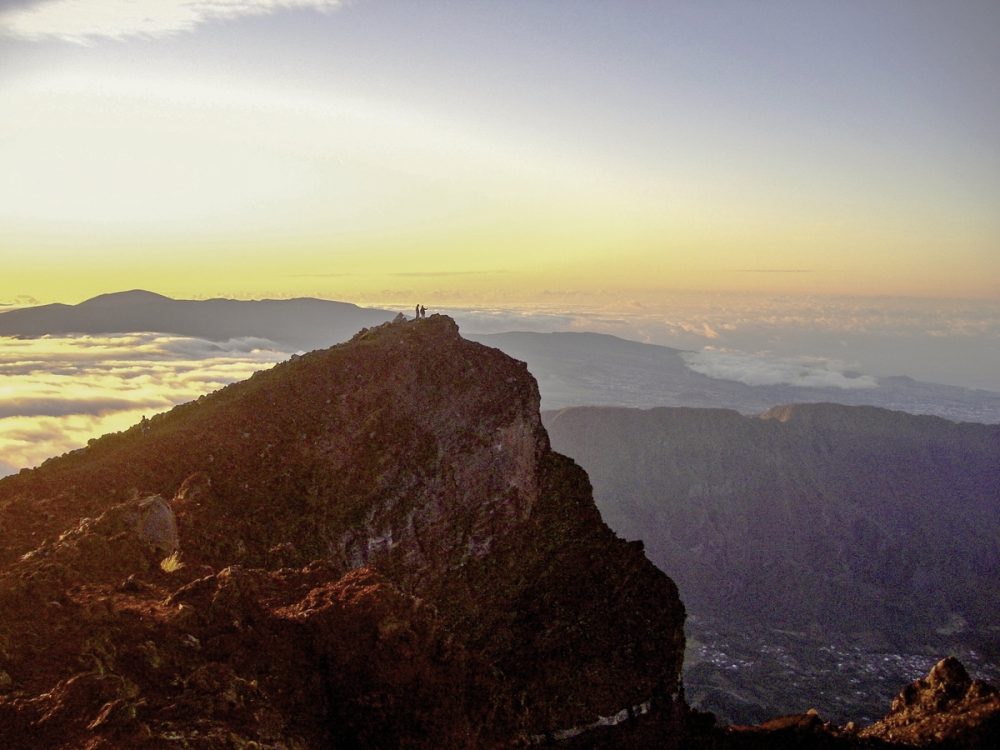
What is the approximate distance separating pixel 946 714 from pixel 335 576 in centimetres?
2457

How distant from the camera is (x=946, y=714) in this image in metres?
25.9

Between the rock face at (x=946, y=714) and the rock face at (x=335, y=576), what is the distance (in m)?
9.26

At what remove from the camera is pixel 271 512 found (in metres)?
25.5

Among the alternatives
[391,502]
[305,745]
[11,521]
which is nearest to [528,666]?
[391,502]

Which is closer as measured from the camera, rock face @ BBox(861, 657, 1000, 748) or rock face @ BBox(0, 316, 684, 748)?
rock face @ BBox(0, 316, 684, 748)

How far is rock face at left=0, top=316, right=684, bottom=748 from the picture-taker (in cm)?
1127

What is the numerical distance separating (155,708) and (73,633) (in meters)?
3.48

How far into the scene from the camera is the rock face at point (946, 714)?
78.0ft

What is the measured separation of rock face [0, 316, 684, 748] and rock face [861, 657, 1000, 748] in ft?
30.4

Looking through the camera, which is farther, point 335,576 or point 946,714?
point 946,714

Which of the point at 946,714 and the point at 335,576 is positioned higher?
the point at 335,576

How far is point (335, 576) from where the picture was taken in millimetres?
16266

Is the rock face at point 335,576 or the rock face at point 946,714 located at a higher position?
the rock face at point 335,576

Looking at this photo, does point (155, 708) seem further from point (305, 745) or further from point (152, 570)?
point (152, 570)
